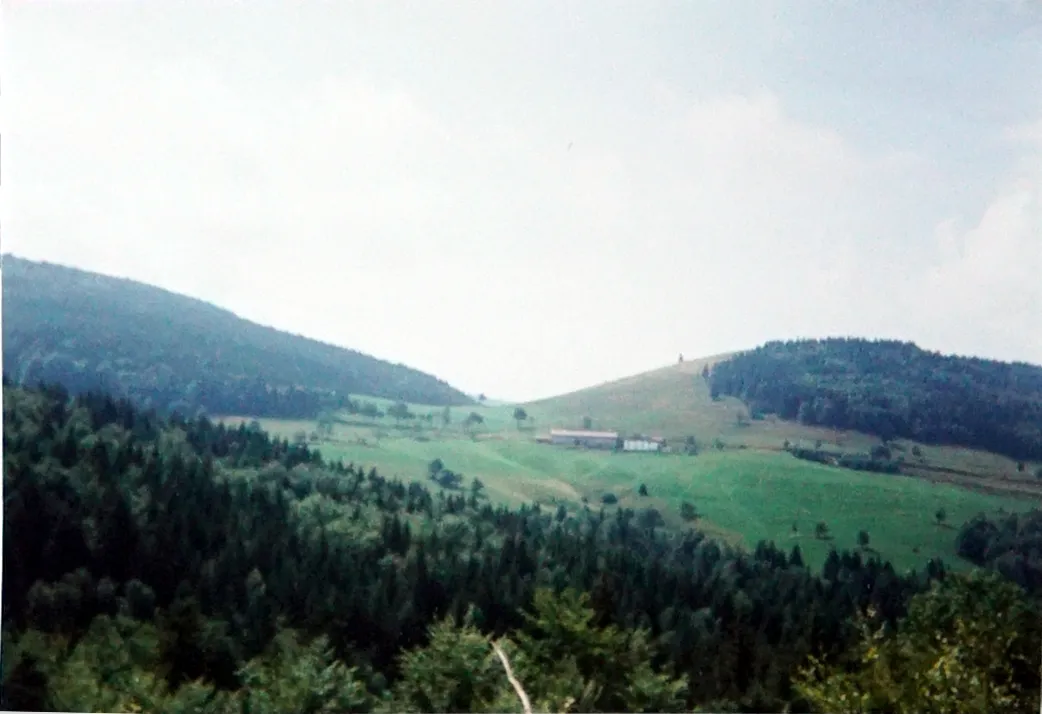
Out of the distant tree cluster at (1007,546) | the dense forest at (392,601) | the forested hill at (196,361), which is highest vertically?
the forested hill at (196,361)

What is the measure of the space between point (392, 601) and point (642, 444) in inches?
77.6

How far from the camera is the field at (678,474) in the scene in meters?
5.90

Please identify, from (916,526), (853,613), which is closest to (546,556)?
(853,613)

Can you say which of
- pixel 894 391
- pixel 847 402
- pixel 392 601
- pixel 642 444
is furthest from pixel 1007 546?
pixel 392 601

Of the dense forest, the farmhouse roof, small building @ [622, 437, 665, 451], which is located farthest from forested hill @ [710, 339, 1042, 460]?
the dense forest

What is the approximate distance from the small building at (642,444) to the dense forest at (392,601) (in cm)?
52

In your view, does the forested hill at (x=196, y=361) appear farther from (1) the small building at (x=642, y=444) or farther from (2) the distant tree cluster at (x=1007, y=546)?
(2) the distant tree cluster at (x=1007, y=546)

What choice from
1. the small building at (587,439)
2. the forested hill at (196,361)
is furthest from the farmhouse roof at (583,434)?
the forested hill at (196,361)

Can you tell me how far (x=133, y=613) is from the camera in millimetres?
5590

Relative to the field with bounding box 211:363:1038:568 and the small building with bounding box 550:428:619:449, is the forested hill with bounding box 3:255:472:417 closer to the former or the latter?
the field with bounding box 211:363:1038:568

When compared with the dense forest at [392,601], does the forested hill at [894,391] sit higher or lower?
higher

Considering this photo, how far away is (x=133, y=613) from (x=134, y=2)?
3969 millimetres

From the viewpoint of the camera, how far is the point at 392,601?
580 centimetres

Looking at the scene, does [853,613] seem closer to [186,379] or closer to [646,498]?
[646,498]
